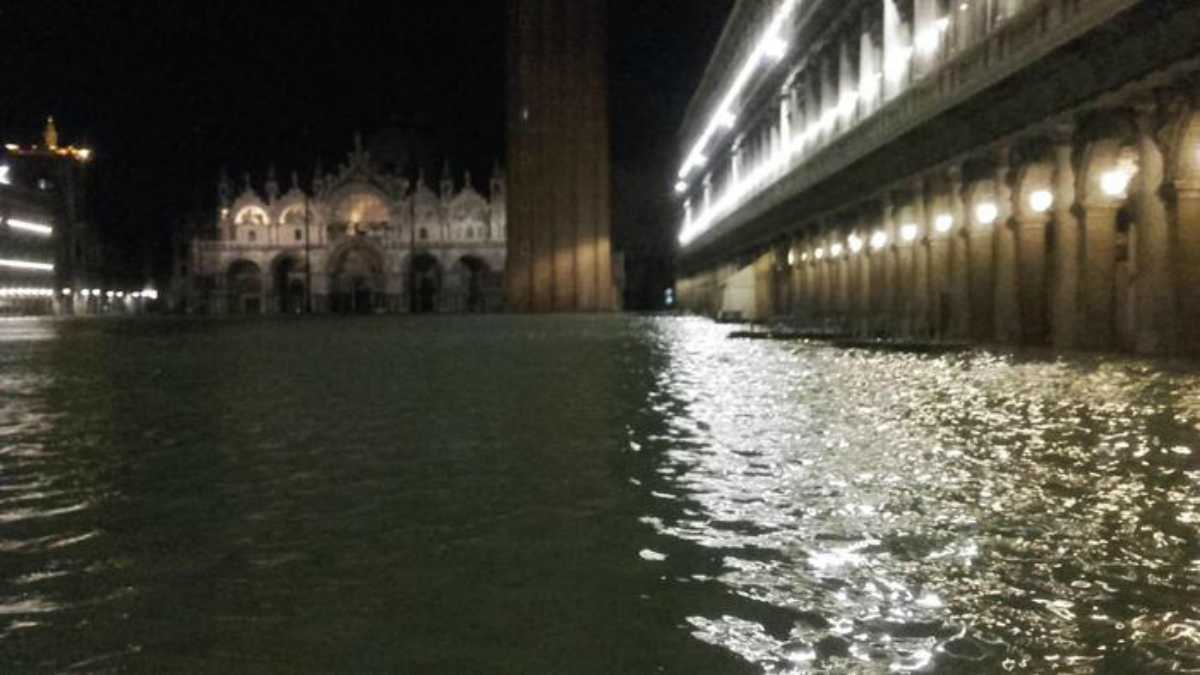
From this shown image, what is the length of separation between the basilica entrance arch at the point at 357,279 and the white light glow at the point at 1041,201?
9089 cm

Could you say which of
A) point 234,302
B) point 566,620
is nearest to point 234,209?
point 234,302

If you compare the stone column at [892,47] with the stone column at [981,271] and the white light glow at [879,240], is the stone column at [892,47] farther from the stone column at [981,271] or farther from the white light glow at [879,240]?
the stone column at [981,271]

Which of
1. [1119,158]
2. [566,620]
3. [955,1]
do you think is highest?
[955,1]

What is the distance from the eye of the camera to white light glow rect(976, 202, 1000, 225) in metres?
32.0

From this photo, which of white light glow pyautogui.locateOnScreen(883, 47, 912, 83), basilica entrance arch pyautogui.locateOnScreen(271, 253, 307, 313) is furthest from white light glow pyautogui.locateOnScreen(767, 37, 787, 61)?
basilica entrance arch pyautogui.locateOnScreen(271, 253, 307, 313)

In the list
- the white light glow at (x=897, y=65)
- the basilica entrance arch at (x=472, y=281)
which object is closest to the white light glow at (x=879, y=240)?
the white light glow at (x=897, y=65)

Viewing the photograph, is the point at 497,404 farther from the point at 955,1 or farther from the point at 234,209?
the point at 234,209

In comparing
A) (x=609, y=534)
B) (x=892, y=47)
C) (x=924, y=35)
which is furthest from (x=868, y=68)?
(x=609, y=534)

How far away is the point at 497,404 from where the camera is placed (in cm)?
1567

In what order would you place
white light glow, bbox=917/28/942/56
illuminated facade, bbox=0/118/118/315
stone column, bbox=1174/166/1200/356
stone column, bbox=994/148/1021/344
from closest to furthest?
stone column, bbox=1174/166/1200/356, stone column, bbox=994/148/1021/344, white light glow, bbox=917/28/942/56, illuminated facade, bbox=0/118/118/315

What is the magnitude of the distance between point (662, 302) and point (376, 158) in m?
32.7

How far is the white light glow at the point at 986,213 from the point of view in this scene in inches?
1259

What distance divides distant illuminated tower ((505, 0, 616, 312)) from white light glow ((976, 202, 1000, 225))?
189 feet

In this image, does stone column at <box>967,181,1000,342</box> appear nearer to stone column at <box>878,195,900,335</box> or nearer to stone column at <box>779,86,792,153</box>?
stone column at <box>878,195,900,335</box>
